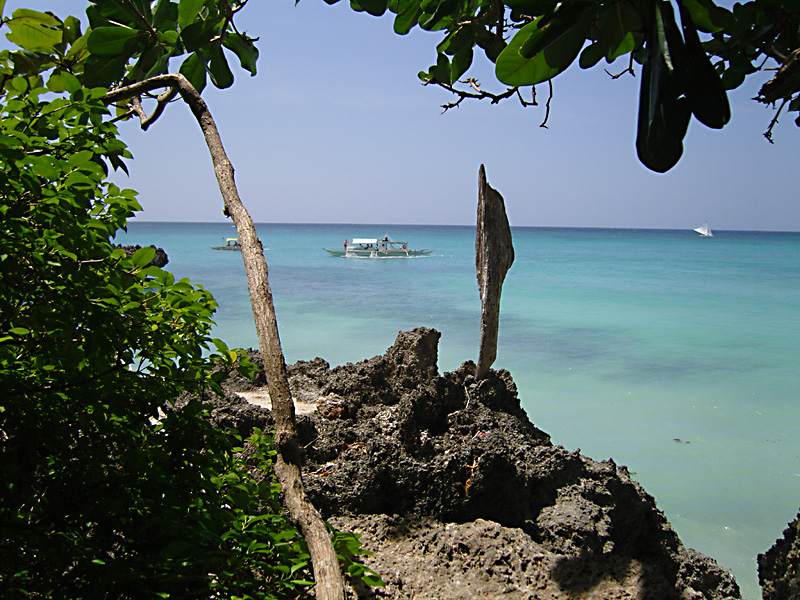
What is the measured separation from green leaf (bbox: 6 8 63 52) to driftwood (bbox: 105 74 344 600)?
0.72 ft

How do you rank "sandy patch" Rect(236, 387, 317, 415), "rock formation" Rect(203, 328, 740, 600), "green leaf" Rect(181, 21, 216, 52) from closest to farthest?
"green leaf" Rect(181, 21, 216, 52)
"rock formation" Rect(203, 328, 740, 600)
"sandy patch" Rect(236, 387, 317, 415)

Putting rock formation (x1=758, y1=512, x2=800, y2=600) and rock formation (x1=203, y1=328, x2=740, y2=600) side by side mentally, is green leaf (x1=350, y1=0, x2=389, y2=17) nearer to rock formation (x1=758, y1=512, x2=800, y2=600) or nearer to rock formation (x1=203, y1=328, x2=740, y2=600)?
rock formation (x1=203, y1=328, x2=740, y2=600)

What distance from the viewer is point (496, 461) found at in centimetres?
258

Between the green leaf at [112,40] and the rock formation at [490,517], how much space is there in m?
1.73

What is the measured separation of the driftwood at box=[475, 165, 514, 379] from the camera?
15.5ft

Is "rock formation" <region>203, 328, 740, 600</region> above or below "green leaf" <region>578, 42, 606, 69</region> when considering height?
below

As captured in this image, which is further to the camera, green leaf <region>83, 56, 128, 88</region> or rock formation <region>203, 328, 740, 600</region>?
rock formation <region>203, 328, 740, 600</region>

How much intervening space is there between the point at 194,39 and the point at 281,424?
2.83ft

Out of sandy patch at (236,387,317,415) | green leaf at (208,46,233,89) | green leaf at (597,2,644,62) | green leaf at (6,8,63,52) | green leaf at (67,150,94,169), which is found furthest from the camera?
sandy patch at (236,387,317,415)

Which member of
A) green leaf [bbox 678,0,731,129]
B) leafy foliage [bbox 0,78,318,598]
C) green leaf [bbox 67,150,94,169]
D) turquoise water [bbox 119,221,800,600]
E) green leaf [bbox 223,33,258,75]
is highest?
green leaf [bbox 223,33,258,75]

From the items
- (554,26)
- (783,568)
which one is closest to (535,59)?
(554,26)

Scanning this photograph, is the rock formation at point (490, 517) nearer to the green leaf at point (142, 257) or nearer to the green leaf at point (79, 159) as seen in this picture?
the green leaf at point (142, 257)

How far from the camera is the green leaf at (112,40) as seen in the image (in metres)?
1.14

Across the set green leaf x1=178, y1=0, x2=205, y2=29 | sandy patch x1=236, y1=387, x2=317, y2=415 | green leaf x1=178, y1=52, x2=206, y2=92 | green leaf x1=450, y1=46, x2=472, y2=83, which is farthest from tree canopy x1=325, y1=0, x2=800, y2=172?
sandy patch x1=236, y1=387, x2=317, y2=415
